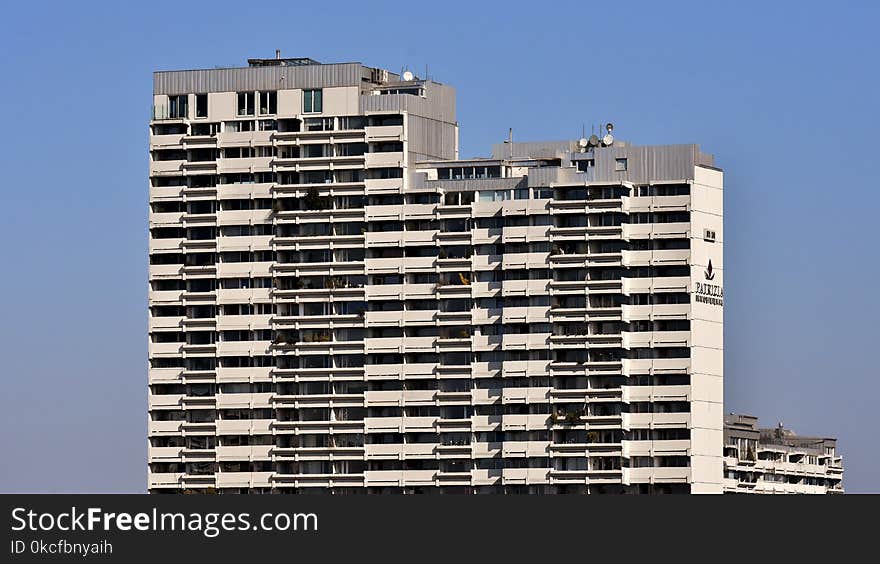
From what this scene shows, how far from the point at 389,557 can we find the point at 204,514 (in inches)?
417

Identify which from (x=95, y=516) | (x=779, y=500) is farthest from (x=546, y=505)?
(x=95, y=516)

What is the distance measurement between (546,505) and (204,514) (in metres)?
20.0

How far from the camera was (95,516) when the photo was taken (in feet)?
482

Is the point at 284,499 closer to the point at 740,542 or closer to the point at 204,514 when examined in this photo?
the point at 204,514

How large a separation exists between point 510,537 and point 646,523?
777 centimetres

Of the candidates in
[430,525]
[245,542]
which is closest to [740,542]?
[430,525]

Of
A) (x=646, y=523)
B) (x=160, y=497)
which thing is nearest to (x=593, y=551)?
(x=646, y=523)

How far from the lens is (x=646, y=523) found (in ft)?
488

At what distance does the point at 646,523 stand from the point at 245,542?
2284 centimetres

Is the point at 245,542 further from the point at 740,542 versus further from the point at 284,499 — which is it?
the point at 740,542

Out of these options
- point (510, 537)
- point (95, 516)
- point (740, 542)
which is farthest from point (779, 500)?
point (95, 516)

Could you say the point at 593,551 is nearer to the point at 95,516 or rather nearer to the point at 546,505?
the point at 546,505

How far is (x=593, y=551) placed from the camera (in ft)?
480

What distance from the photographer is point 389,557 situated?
145 meters
